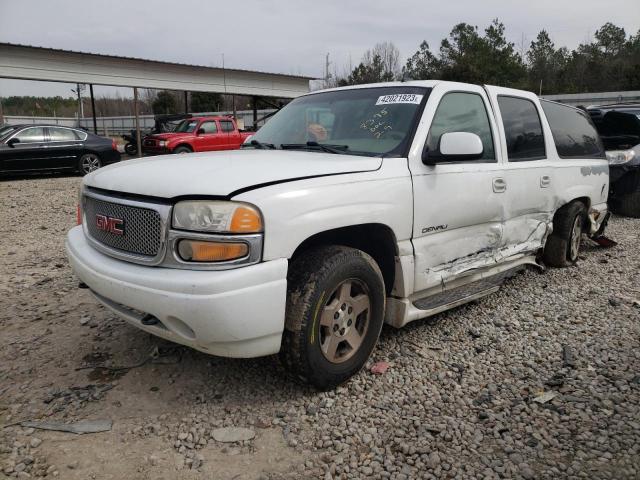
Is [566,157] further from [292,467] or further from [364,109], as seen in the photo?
[292,467]

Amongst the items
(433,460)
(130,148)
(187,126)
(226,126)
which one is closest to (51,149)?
(187,126)

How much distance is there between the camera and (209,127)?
17.4 meters

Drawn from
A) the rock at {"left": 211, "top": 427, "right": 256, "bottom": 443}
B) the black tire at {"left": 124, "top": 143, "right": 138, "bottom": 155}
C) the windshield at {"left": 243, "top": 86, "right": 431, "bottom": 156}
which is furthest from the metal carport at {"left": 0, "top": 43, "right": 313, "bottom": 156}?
the rock at {"left": 211, "top": 427, "right": 256, "bottom": 443}

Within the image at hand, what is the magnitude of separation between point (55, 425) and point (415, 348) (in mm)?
2177

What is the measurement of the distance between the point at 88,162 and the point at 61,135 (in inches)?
36.3

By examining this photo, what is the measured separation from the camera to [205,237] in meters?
2.29

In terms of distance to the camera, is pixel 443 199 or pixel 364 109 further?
pixel 364 109

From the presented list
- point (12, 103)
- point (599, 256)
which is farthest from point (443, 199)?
point (12, 103)

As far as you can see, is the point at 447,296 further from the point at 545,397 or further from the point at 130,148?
the point at 130,148

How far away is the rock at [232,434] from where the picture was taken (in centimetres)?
241

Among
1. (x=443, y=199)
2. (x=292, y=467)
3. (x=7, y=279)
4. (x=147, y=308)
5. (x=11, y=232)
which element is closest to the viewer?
(x=292, y=467)

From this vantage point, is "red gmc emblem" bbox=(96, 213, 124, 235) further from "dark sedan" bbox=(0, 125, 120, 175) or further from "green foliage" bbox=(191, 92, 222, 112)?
"green foliage" bbox=(191, 92, 222, 112)

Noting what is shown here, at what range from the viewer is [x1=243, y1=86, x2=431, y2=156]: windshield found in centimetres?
320

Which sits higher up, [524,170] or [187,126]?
[187,126]
